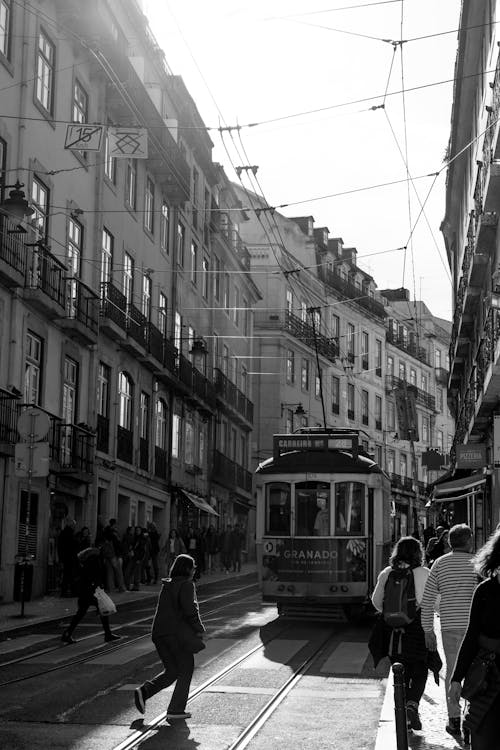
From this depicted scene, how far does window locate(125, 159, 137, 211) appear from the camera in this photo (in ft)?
106

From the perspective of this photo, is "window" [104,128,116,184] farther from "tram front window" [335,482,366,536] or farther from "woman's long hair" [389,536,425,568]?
"woman's long hair" [389,536,425,568]

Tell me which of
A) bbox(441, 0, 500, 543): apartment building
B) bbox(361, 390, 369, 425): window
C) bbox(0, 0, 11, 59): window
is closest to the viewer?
bbox(0, 0, 11, 59): window

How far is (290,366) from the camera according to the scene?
57.2 metres

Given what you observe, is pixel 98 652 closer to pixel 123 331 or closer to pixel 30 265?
pixel 30 265

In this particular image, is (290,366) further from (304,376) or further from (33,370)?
(33,370)

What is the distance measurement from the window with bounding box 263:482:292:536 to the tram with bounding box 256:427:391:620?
Result: 0.02 meters

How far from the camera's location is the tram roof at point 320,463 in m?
18.6

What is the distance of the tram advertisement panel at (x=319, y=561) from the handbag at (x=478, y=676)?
42.9ft

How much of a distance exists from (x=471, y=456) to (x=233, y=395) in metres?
19.7

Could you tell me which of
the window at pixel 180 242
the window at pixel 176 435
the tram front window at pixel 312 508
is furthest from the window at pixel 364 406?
the tram front window at pixel 312 508

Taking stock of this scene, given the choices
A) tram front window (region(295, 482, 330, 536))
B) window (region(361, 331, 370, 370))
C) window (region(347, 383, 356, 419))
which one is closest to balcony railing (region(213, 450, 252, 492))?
window (region(347, 383, 356, 419))

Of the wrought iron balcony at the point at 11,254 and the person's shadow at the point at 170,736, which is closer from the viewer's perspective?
the person's shadow at the point at 170,736

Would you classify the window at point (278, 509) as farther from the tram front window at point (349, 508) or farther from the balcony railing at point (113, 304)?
the balcony railing at point (113, 304)

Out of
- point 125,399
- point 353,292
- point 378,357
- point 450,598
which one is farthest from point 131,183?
point 378,357
